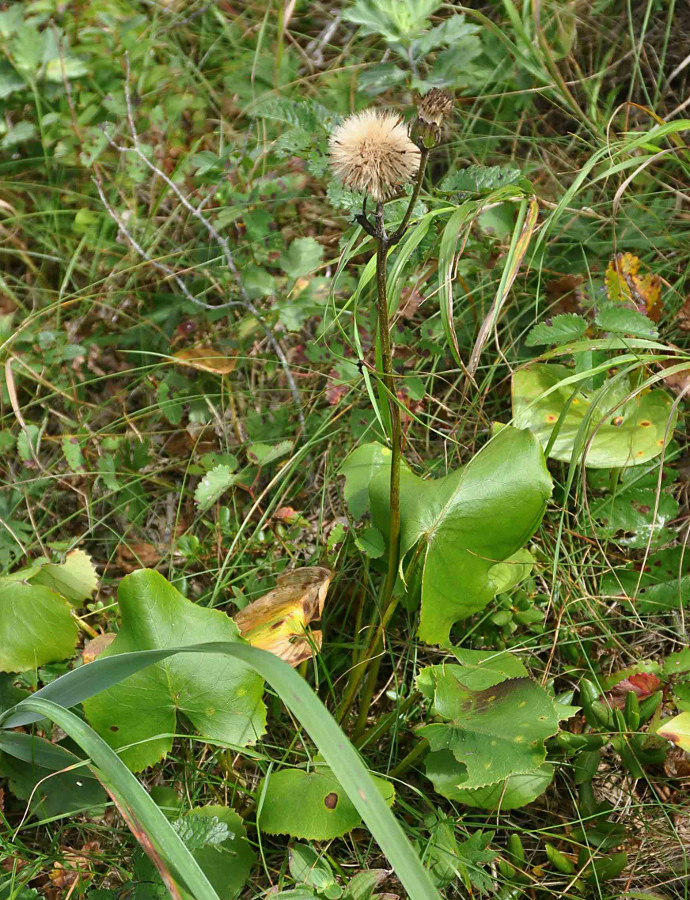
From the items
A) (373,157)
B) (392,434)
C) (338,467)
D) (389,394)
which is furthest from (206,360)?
(373,157)

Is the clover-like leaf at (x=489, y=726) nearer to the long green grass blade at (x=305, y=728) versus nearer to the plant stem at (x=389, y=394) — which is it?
the plant stem at (x=389, y=394)

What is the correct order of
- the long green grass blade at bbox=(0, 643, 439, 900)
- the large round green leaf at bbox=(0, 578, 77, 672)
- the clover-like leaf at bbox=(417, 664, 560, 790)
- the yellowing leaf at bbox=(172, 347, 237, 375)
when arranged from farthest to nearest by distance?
the yellowing leaf at bbox=(172, 347, 237, 375) → the large round green leaf at bbox=(0, 578, 77, 672) → the clover-like leaf at bbox=(417, 664, 560, 790) → the long green grass blade at bbox=(0, 643, 439, 900)

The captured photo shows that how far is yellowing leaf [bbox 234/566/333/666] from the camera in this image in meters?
1.38

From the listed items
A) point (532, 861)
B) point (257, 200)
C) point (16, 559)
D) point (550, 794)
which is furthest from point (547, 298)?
point (16, 559)

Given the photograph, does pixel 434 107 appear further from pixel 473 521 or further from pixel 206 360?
pixel 206 360

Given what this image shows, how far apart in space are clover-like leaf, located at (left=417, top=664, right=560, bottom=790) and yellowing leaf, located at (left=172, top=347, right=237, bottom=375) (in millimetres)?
1003

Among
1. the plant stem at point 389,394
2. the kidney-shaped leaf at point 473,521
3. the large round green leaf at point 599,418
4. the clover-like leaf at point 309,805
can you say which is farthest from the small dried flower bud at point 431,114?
the clover-like leaf at point 309,805

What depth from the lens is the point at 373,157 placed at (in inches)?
36.5

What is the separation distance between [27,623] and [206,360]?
0.81 m

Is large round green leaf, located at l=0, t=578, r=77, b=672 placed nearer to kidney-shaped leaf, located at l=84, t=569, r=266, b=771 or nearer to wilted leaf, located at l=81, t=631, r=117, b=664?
wilted leaf, located at l=81, t=631, r=117, b=664

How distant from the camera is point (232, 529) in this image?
1822 millimetres

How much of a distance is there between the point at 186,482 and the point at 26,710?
91 cm

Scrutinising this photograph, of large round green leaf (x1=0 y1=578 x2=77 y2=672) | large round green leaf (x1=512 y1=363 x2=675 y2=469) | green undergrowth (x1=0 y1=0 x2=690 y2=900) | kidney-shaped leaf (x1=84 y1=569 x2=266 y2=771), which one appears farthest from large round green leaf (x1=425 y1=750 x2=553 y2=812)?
large round green leaf (x1=0 y1=578 x2=77 y2=672)

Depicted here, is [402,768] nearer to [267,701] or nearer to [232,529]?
[267,701]
